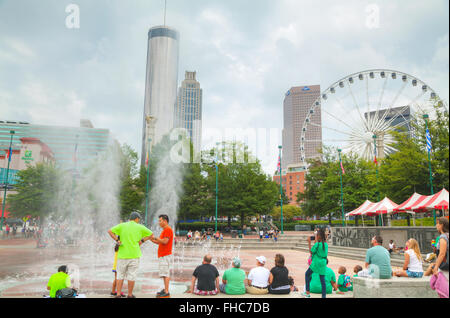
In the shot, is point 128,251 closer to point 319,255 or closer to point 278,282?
point 278,282

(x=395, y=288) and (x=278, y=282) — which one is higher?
(x=395, y=288)

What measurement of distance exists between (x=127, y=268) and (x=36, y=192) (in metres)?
39.4

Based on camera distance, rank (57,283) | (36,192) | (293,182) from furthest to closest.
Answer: (293,182), (36,192), (57,283)

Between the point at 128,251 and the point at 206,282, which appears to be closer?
the point at 128,251

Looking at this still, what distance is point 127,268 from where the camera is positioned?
20.7 ft

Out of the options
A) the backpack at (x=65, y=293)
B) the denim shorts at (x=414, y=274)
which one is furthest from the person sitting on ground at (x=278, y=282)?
the backpack at (x=65, y=293)

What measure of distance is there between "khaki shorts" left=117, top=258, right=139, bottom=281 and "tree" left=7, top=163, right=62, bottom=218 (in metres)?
39.2

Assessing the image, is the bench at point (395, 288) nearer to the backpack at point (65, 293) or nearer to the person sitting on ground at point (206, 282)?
the person sitting on ground at point (206, 282)

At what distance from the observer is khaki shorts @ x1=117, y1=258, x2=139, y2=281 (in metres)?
6.27

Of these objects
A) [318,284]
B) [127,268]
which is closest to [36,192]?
[127,268]

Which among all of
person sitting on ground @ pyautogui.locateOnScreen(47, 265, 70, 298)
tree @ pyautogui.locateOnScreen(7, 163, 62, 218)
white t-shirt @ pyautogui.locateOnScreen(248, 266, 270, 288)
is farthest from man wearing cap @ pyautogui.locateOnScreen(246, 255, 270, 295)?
tree @ pyautogui.locateOnScreen(7, 163, 62, 218)

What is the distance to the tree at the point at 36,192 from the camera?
39.6 meters

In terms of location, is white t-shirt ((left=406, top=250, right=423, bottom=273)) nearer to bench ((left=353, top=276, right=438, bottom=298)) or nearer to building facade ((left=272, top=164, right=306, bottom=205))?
bench ((left=353, top=276, right=438, bottom=298))
